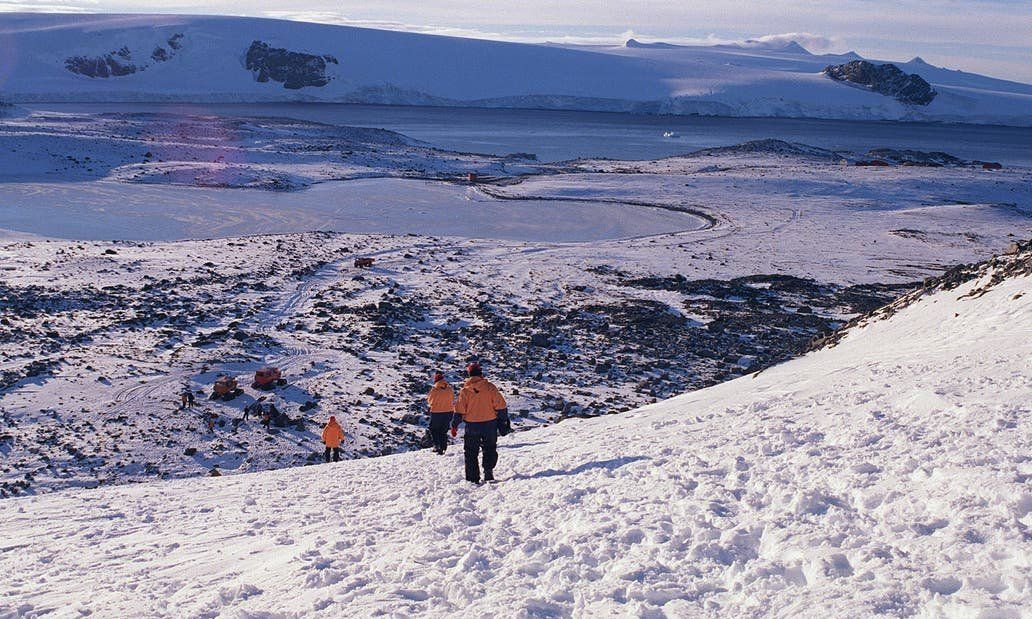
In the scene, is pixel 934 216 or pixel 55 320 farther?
pixel 934 216

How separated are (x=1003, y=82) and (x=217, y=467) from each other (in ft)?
714

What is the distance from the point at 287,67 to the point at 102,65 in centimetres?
2400

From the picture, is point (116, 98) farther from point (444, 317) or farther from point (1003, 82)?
point (1003, 82)

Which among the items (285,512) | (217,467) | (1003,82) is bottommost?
(217,467)

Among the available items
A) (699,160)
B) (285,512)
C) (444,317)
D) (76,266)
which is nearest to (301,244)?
(76,266)

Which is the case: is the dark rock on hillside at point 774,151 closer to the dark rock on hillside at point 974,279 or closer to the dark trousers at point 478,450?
the dark rock on hillside at point 974,279

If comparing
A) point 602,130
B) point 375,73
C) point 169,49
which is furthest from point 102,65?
point 602,130

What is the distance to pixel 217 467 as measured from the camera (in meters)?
11.8

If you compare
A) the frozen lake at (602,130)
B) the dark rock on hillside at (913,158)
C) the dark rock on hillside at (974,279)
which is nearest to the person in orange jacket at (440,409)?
the dark rock on hillside at (974,279)

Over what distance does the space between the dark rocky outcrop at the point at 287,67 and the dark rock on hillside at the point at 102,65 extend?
52.7 feet

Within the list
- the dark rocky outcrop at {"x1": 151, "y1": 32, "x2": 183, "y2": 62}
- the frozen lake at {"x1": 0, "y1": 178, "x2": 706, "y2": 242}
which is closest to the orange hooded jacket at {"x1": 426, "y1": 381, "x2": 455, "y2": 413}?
the frozen lake at {"x1": 0, "y1": 178, "x2": 706, "y2": 242}

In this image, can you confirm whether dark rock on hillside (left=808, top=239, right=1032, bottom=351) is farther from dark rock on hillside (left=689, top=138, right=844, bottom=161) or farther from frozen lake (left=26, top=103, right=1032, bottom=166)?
frozen lake (left=26, top=103, right=1032, bottom=166)

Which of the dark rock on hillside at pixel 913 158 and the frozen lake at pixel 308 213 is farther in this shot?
the dark rock on hillside at pixel 913 158

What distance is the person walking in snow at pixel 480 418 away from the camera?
27.0 ft
